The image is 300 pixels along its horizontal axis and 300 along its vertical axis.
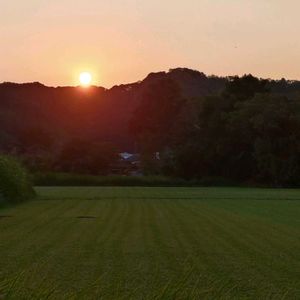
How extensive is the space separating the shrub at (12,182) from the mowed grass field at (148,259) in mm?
9995

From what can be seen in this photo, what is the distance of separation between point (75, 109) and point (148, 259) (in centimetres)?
10665

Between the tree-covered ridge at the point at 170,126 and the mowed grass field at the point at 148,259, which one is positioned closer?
the mowed grass field at the point at 148,259

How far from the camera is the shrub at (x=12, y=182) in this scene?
2777 centimetres

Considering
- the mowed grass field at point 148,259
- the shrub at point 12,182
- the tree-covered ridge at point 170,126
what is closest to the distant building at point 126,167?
the tree-covered ridge at point 170,126

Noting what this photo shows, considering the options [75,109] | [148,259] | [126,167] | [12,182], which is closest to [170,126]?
[126,167]

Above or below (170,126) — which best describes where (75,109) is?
above

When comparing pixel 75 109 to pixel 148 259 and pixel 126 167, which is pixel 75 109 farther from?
pixel 148 259

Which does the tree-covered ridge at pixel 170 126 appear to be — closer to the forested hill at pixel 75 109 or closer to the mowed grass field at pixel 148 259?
the forested hill at pixel 75 109

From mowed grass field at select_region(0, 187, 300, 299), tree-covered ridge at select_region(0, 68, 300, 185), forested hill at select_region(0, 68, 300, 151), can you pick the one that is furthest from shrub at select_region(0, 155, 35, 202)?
forested hill at select_region(0, 68, 300, 151)

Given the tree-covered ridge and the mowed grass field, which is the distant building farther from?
the mowed grass field

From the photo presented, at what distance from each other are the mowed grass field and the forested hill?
288ft

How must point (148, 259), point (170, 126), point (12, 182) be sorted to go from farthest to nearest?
point (170, 126) → point (12, 182) → point (148, 259)

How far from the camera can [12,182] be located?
2831 cm

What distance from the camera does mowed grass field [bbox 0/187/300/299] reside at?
7754 mm
